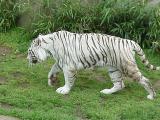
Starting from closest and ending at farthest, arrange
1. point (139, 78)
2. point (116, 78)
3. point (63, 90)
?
1. point (139, 78)
2. point (63, 90)
3. point (116, 78)

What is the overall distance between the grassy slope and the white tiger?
0.73ft

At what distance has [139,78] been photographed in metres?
7.76

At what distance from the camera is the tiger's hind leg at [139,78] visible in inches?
305

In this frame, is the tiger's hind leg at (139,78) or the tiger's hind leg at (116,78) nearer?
the tiger's hind leg at (139,78)

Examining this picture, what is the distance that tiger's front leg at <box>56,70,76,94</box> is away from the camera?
7836mm

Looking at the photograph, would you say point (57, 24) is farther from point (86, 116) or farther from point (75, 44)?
point (86, 116)

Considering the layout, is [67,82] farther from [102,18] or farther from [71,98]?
[102,18]

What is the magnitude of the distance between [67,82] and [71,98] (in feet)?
1.08

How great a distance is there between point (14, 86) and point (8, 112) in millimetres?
1261

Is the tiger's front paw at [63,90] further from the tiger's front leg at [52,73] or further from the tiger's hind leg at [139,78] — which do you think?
the tiger's hind leg at [139,78]

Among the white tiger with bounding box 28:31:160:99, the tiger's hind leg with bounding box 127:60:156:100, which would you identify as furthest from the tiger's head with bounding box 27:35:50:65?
the tiger's hind leg with bounding box 127:60:156:100

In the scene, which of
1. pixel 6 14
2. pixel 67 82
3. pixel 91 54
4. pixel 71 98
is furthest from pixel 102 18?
pixel 71 98

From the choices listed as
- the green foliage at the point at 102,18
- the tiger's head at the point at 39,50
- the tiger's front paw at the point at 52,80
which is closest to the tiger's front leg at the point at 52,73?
the tiger's front paw at the point at 52,80

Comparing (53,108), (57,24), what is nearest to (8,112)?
(53,108)
